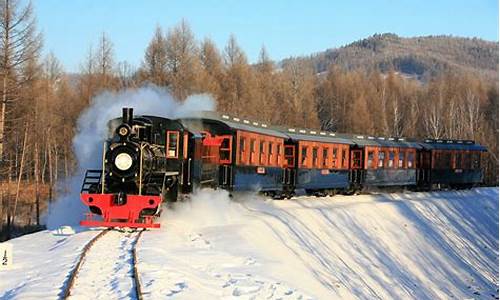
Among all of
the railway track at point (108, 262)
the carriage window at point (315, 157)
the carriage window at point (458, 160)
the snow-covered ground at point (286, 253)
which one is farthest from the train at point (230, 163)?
the snow-covered ground at point (286, 253)

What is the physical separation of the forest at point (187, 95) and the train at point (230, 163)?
11.6m

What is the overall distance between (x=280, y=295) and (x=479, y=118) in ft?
240

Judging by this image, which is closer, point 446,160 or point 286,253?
point 286,253

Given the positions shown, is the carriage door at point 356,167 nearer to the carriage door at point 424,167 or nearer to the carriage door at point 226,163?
the carriage door at point 424,167

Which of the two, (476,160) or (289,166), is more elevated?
(476,160)

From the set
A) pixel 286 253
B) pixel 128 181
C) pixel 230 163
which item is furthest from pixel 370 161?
pixel 128 181

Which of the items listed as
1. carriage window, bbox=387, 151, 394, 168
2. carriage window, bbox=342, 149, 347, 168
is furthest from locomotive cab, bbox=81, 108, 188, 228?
carriage window, bbox=387, 151, 394, 168

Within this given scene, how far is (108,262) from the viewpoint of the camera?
469 inches

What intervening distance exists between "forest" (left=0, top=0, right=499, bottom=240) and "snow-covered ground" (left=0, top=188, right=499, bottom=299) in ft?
47.5

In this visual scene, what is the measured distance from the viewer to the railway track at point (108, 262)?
30.7 ft

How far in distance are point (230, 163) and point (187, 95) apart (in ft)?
87.9

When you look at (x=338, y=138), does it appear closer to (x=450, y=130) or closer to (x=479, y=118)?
(x=450, y=130)

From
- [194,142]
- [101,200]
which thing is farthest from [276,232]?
[101,200]

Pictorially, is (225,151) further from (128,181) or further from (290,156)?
(290,156)
